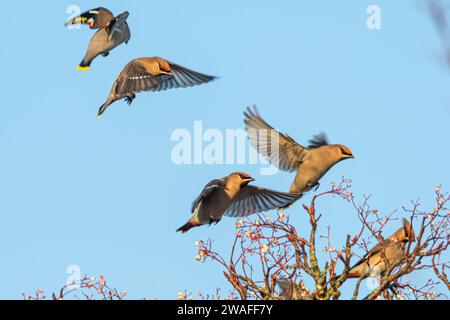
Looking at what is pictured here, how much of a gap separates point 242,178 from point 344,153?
1003 mm

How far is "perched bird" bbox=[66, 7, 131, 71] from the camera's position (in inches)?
389

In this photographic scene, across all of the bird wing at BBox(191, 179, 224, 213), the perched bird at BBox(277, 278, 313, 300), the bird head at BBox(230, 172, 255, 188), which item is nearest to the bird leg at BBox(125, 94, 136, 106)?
the bird head at BBox(230, 172, 255, 188)

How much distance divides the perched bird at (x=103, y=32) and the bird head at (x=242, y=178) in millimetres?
2730

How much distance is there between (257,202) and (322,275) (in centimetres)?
336

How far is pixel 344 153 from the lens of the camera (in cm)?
816

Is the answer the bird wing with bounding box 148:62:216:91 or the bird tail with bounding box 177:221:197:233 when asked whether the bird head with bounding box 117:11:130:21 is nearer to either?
the bird wing with bounding box 148:62:216:91

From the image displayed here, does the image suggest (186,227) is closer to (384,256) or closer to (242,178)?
(242,178)

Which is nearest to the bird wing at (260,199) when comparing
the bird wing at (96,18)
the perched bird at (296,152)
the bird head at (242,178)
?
the perched bird at (296,152)

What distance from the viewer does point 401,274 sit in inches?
192

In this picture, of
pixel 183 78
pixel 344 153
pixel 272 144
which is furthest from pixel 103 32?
pixel 344 153

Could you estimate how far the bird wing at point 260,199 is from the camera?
8156mm

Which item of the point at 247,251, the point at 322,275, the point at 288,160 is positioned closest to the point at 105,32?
the point at 288,160

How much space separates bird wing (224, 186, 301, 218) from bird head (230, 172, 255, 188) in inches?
15.9

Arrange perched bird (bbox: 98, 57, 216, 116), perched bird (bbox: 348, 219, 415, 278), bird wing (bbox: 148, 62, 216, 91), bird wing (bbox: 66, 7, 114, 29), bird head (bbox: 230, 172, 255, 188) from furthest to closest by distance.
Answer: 1. bird wing (bbox: 66, 7, 114, 29)
2. bird wing (bbox: 148, 62, 216, 91)
3. perched bird (bbox: 98, 57, 216, 116)
4. bird head (bbox: 230, 172, 255, 188)
5. perched bird (bbox: 348, 219, 415, 278)
